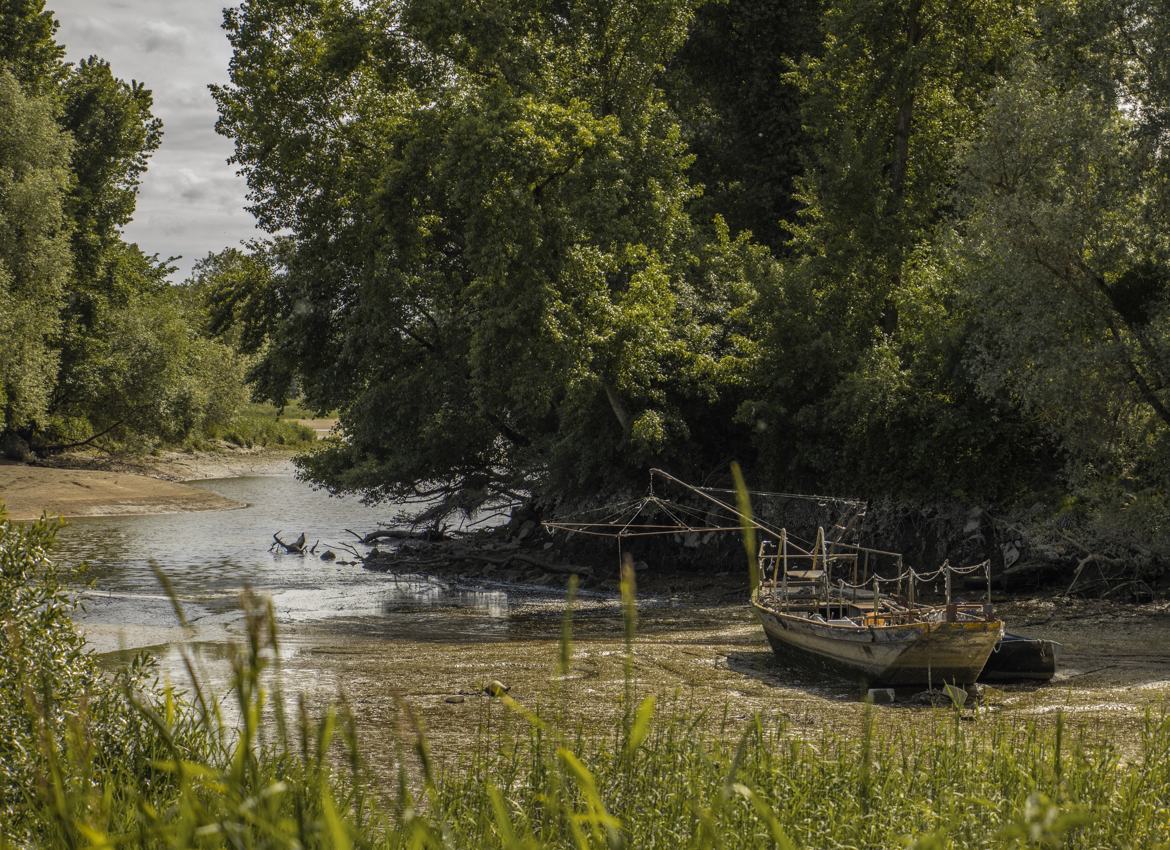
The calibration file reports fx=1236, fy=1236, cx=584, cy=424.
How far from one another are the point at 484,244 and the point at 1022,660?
15629 mm

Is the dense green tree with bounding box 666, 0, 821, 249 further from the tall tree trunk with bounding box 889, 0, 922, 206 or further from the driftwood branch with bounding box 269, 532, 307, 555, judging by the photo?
the driftwood branch with bounding box 269, 532, 307, 555

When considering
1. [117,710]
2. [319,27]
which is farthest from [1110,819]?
[319,27]

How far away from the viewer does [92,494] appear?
45344 millimetres

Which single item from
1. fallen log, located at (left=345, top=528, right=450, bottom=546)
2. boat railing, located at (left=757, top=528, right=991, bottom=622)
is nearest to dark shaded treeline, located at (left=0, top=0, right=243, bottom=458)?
fallen log, located at (left=345, top=528, right=450, bottom=546)

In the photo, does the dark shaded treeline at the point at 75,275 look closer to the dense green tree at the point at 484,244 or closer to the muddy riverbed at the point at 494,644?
the muddy riverbed at the point at 494,644

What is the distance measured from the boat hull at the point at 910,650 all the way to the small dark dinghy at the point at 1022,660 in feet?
2.29

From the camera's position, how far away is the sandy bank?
43375 millimetres

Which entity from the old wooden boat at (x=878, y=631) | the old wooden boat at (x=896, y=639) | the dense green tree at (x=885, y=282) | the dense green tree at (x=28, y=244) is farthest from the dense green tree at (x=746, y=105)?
the dense green tree at (x=28, y=244)

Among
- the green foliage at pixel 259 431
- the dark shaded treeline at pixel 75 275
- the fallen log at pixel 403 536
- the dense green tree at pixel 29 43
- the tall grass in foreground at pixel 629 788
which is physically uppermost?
the dense green tree at pixel 29 43

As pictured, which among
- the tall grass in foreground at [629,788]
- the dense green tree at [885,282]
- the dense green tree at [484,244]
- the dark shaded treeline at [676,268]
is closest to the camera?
the tall grass in foreground at [629,788]

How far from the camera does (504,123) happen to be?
1061 inches

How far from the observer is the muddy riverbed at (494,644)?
590 inches

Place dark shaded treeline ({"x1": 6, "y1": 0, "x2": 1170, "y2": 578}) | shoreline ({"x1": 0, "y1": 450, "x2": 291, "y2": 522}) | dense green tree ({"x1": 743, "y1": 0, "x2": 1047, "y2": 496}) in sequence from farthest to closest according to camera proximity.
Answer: shoreline ({"x1": 0, "y1": 450, "x2": 291, "y2": 522})
dense green tree ({"x1": 743, "y1": 0, "x2": 1047, "y2": 496})
dark shaded treeline ({"x1": 6, "y1": 0, "x2": 1170, "y2": 578})

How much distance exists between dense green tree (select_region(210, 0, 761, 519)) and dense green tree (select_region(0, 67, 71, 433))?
561 inches
